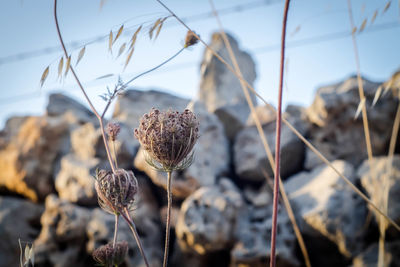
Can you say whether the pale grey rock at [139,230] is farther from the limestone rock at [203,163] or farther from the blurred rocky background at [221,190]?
the limestone rock at [203,163]

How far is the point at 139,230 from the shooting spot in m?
3.12

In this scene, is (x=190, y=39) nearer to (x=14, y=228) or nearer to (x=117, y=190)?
(x=117, y=190)

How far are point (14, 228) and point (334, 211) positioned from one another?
3659 millimetres

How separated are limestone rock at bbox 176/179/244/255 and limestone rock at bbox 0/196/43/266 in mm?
1965

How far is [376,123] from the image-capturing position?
2.99 meters

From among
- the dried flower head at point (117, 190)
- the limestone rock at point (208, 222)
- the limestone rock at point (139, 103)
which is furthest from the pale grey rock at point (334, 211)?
the dried flower head at point (117, 190)

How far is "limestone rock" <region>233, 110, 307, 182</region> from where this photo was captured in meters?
3.42

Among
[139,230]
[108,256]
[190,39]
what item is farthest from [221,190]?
[190,39]

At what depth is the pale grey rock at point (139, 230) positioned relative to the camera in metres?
2.82

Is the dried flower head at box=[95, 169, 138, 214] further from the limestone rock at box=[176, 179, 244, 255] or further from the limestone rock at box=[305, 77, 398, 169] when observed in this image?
the limestone rock at box=[305, 77, 398, 169]

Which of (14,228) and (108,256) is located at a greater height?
(108,256)

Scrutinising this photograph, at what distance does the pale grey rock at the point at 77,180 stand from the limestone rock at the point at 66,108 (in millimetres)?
888

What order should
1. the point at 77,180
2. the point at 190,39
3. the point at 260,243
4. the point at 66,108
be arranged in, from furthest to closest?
the point at 66,108
the point at 77,180
the point at 260,243
the point at 190,39

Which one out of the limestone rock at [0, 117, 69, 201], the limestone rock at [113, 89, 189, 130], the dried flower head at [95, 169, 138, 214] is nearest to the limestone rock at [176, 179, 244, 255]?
the limestone rock at [113, 89, 189, 130]
